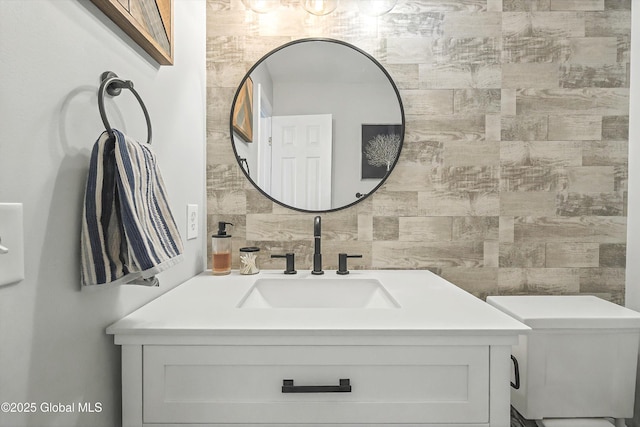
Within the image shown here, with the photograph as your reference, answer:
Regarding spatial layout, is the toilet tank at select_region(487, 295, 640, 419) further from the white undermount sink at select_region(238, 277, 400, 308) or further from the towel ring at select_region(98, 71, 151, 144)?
the towel ring at select_region(98, 71, 151, 144)

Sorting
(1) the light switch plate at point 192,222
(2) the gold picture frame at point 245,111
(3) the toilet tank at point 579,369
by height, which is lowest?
(3) the toilet tank at point 579,369

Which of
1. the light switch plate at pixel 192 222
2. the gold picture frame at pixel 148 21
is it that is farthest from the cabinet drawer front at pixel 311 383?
the gold picture frame at pixel 148 21

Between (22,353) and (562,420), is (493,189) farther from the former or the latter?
(22,353)

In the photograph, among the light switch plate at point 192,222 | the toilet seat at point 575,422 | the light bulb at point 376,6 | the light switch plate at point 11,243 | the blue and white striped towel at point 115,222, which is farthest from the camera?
the light bulb at point 376,6

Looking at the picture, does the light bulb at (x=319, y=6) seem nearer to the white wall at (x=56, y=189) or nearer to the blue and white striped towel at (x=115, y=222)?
the white wall at (x=56, y=189)

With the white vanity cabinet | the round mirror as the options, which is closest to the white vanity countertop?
the white vanity cabinet

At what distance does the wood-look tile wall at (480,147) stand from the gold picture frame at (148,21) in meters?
0.48

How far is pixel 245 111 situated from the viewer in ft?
5.16

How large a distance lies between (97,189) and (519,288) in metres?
1.56

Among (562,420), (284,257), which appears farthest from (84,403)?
(562,420)

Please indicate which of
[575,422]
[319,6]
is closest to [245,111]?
[319,6]

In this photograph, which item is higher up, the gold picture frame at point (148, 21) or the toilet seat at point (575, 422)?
the gold picture frame at point (148, 21)

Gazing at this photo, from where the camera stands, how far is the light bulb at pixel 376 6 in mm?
1497

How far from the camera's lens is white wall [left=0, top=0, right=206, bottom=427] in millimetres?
578
